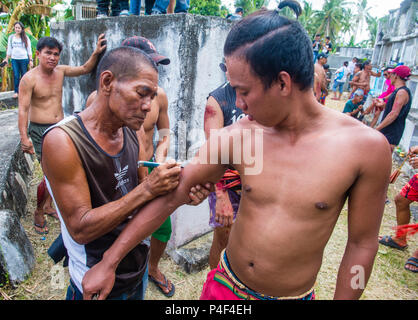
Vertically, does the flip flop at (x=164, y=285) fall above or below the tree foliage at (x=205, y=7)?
below

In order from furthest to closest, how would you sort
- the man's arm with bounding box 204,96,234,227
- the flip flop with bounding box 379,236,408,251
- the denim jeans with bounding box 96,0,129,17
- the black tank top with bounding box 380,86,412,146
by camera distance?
the black tank top with bounding box 380,86,412,146, the denim jeans with bounding box 96,0,129,17, the flip flop with bounding box 379,236,408,251, the man's arm with bounding box 204,96,234,227

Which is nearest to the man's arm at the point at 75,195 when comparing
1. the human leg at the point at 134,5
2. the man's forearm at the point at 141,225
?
the man's forearm at the point at 141,225

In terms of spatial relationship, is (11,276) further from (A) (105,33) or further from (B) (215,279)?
(A) (105,33)

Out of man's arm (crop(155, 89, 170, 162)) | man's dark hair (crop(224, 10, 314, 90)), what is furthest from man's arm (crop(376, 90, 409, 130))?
→ man's dark hair (crop(224, 10, 314, 90))

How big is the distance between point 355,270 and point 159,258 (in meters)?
1.99

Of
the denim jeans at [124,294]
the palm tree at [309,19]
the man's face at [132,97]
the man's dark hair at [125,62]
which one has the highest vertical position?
the palm tree at [309,19]

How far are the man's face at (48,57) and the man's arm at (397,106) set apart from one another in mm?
5234

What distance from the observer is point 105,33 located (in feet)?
11.6

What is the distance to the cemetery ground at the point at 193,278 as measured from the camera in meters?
2.81

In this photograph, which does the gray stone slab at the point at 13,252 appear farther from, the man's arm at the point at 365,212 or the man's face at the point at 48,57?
the man's arm at the point at 365,212

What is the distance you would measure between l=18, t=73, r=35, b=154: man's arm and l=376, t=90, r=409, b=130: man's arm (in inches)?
215

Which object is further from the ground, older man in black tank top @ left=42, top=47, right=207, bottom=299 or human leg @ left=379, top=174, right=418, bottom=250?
older man in black tank top @ left=42, top=47, right=207, bottom=299

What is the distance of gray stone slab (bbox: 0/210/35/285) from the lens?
271 centimetres

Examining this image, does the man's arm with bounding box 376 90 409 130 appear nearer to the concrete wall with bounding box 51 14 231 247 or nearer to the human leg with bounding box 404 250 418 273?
the human leg with bounding box 404 250 418 273
